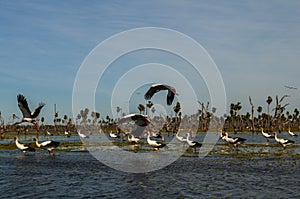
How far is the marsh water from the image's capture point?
53.7 feet

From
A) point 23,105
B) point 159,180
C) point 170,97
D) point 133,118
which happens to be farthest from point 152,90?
point 23,105

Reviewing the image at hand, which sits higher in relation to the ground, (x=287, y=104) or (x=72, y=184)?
(x=287, y=104)

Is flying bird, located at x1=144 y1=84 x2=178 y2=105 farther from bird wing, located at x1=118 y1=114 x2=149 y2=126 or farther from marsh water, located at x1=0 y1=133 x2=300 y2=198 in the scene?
marsh water, located at x1=0 y1=133 x2=300 y2=198

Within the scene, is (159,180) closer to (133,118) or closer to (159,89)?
(159,89)

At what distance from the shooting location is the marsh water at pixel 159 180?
16359 mm

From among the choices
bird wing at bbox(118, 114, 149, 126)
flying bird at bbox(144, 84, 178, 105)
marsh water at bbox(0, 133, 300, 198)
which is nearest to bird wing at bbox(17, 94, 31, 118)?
marsh water at bbox(0, 133, 300, 198)

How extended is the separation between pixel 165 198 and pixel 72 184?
555 cm

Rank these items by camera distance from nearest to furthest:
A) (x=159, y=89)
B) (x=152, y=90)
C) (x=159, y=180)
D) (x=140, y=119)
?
(x=159, y=180)
(x=152, y=90)
(x=159, y=89)
(x=140, y=119)

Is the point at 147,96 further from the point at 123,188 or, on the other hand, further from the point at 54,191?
the point at 54,191

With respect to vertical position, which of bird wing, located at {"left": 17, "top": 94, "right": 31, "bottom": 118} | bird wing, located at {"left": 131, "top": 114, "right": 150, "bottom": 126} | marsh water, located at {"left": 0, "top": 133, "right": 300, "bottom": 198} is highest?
bird wing, located at {"left": 17, "top": 94, "right": 31, "bottom": 118}

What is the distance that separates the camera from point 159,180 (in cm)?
1981

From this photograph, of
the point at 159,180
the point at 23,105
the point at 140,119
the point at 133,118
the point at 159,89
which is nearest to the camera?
the point at 159,180

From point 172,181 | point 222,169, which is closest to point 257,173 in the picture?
point 222,169

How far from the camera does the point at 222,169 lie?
23453 millimetres
